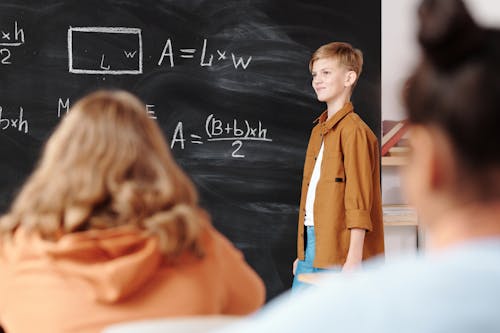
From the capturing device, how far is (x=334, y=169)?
324 centimetres

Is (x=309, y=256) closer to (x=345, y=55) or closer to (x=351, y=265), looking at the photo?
(x=351, y=265)

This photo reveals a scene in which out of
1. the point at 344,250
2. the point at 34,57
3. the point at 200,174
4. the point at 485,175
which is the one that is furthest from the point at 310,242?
the point at 485,175

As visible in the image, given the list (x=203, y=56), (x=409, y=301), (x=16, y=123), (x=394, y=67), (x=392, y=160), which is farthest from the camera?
(x=394, y=67)

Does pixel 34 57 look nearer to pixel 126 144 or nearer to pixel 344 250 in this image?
pixel 344 250

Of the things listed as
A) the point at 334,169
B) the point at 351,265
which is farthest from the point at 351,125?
the point at 351,265

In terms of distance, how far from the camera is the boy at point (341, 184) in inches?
126

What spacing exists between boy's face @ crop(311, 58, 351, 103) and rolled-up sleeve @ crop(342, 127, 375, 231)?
20 centimetres

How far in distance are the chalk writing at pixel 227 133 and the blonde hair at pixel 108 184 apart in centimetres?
225

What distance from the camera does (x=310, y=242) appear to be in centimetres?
334

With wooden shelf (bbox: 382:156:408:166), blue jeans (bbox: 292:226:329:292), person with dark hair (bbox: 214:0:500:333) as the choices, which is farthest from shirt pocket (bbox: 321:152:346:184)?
person with dark hair (bbox: 214:0:500:333)

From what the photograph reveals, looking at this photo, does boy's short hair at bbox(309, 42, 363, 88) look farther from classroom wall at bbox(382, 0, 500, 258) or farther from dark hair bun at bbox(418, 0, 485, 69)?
dark hair bun at bbox(418, 0, 485, 69)

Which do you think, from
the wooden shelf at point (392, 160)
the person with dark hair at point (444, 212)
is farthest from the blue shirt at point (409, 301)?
the wooden shelf at point (392, 160)

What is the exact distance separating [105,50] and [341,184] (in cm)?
136

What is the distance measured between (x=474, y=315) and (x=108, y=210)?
1.13m
